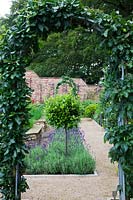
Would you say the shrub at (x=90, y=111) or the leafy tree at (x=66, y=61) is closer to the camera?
the shrub at (x=90, y=111)

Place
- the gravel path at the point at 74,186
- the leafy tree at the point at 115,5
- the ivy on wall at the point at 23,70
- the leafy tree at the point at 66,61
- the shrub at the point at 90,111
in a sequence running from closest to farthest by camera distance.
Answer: the ivy on wall at the point at 23,70 < the gravel path at the point at 74,186 < the leafy tree at the point at 115,5 < the shrub at the point at 90,111 < the leafy tree at the point at 66,61

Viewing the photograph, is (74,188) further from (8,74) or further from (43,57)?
(43,57)

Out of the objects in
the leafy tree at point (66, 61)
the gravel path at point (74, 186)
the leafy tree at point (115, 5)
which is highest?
the leafy tree at point (115, 5)

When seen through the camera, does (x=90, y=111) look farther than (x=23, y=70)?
Yes

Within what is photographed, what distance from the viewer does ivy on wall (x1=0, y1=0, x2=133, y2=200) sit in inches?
127

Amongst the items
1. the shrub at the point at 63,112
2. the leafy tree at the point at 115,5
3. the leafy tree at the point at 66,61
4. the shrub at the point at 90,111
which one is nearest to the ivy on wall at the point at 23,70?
the shrub at the point at 63,112

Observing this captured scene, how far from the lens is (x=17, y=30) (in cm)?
338

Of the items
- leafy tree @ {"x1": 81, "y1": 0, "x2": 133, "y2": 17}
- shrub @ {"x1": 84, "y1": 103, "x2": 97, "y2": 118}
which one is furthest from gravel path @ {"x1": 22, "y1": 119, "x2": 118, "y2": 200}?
leafy tree @ {"x1": 81, "y1": 0, "x2": 133, "y2": 17}

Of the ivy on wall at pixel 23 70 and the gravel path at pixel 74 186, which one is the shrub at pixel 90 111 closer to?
the gravel path at pixel 74 186

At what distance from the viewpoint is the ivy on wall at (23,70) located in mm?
3225

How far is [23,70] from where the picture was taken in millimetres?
3469

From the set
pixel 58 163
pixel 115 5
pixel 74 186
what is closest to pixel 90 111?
pixel 115 5

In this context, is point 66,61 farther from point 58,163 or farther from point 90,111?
point 58,163

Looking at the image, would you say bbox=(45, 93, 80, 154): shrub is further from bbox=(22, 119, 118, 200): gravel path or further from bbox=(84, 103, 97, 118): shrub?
bbox=(84, 103, 97, 118): shrub
